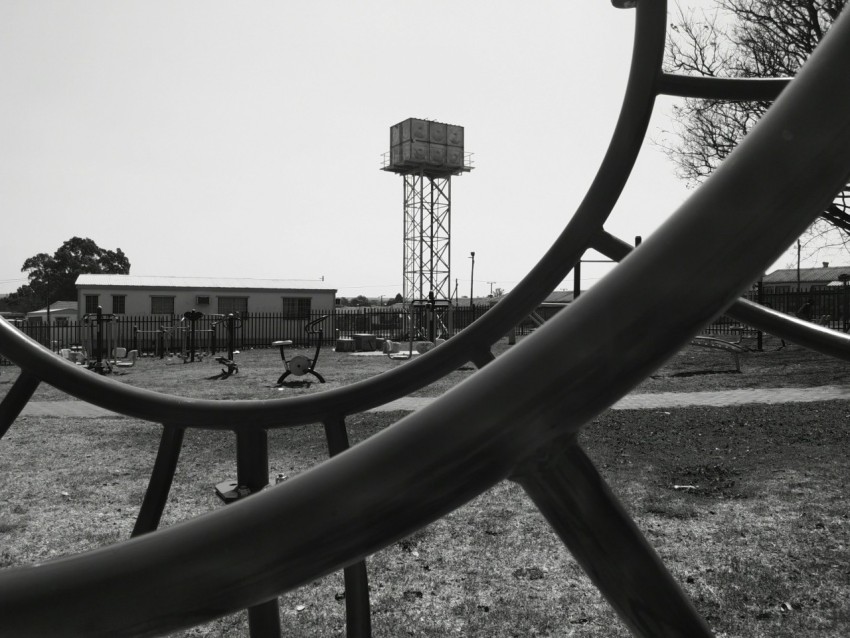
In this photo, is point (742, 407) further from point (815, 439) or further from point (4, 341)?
point (4, 341)

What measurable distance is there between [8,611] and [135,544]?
6cm

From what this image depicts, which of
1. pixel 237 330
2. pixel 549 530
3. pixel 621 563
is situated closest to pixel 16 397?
pixel 621 563

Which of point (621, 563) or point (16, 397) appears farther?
point (16, 397)

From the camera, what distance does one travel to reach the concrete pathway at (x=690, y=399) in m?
9.28

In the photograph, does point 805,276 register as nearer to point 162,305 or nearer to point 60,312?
point 162,305

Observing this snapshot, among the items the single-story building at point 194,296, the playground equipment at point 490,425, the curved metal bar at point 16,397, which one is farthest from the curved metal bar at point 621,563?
the single-story building at point 194,296

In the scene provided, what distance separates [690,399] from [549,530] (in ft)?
20.3

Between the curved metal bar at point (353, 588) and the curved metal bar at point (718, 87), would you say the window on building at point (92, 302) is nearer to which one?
the curved metal bar at point (353, 588)

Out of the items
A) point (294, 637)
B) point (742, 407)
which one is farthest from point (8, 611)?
point (742, 407)

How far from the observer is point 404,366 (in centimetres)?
111

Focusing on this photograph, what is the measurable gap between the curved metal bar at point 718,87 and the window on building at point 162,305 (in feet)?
125

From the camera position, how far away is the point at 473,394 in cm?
30

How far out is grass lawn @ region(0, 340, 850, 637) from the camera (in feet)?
9.96

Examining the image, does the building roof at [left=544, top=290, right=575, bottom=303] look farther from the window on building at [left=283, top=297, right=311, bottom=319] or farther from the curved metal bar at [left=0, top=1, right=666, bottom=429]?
the window on building at [left=283, top=297, right=311, bottom=319]
